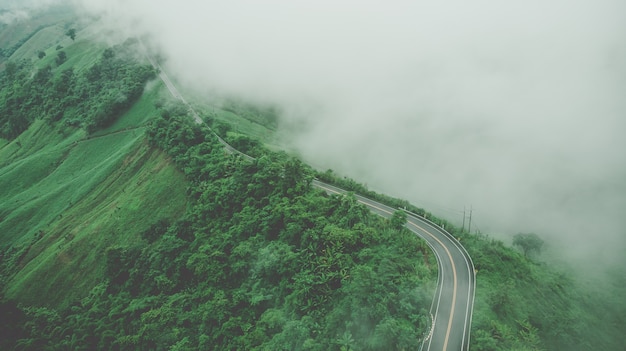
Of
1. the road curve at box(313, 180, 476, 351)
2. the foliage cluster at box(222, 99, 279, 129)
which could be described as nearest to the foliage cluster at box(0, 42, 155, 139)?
the foliage cluster at box(222, 99, 279, 129)

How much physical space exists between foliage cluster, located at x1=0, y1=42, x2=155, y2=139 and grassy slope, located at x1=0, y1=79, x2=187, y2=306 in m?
5.30

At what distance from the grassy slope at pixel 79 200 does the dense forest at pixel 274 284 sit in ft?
4.26

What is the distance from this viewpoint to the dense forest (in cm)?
4141

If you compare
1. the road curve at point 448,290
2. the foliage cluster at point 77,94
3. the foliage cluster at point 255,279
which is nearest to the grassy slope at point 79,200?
the foliage cluster at point 255,279

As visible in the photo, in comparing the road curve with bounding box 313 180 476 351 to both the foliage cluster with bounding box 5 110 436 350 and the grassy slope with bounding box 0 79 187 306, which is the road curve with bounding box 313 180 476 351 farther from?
the grassy slope with bounding box 0 79 187 306

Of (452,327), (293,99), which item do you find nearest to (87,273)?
(452,327)

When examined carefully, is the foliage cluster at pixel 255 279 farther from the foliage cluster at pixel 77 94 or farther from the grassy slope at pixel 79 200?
the foliage cluster at pixel 77 94

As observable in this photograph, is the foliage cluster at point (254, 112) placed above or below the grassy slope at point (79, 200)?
above

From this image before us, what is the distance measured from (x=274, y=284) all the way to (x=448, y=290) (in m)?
23.9

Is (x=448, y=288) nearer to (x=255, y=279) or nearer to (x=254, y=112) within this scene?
(x=255, y=279)

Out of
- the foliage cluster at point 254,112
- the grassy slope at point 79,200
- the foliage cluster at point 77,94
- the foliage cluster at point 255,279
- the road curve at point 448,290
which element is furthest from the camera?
the foliage cluster at point 254,112

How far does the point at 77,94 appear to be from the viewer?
450ft

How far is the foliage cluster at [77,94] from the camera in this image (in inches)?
4744

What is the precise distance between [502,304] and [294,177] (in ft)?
120
